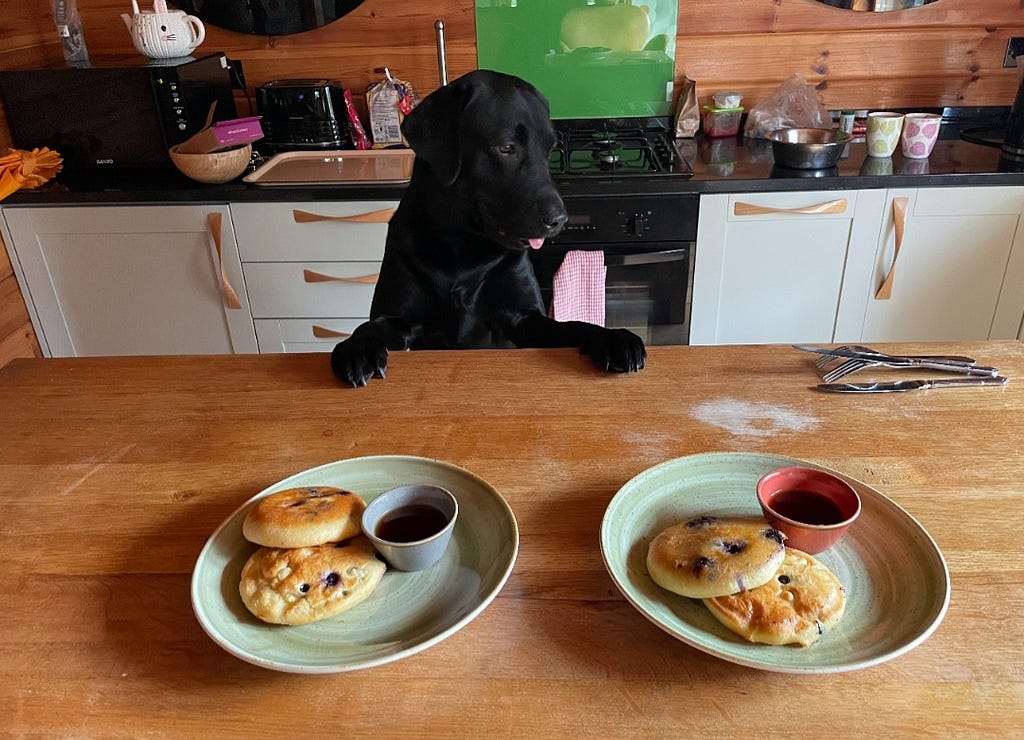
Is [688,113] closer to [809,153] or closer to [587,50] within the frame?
[587,50]

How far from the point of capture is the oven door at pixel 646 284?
224cm

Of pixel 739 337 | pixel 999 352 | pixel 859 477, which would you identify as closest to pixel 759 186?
pixel 739 337

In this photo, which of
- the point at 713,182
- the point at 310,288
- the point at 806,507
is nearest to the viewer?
the point at 806,507

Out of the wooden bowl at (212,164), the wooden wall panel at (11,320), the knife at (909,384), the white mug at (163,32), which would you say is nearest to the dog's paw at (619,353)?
the knife at (909,384)

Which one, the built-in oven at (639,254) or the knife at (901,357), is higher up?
the knife at (901,357)

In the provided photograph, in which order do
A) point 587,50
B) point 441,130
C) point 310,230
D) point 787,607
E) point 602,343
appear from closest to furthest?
point 787,607 < point 602,343 < point 441,130 < point 310,230 < point 587,50

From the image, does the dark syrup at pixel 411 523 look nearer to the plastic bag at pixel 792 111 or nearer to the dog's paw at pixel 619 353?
the dog's paw at pixel 619 353

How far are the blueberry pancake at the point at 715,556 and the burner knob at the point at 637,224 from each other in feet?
5.13

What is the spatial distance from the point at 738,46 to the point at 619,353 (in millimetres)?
1884

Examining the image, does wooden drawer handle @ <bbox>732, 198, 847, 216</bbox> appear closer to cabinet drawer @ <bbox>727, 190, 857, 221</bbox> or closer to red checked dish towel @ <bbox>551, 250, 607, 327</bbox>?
cabinet drawer @ <bbox>727, 190, 857, 221</bbox>

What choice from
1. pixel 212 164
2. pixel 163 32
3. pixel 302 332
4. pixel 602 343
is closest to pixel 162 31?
pixel 163 32

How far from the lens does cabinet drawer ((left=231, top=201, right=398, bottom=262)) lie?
7.23 feet

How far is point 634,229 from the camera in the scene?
86.1 inches

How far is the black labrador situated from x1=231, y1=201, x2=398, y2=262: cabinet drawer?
2.48ft
